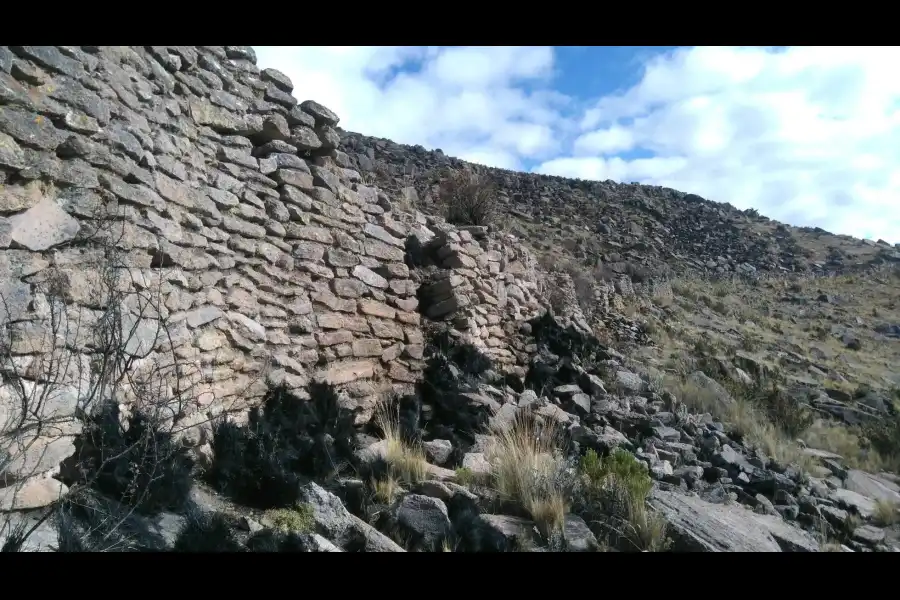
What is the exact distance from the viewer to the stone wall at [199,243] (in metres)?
3.36

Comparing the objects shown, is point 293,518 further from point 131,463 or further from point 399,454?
point 399,454

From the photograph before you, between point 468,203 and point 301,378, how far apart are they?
16.6 ft

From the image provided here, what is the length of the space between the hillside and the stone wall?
0.06ft

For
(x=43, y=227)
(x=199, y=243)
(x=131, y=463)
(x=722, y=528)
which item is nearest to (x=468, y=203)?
(x=199, y=243)

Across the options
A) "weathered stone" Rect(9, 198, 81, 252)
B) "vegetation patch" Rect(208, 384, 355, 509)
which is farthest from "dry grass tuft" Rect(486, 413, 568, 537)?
"weathered stone" Rect(9, 198, 81, 252)

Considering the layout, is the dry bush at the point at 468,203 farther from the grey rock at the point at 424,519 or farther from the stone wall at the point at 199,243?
the grey rock at the point at 424,519

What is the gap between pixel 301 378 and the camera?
17.8 ft

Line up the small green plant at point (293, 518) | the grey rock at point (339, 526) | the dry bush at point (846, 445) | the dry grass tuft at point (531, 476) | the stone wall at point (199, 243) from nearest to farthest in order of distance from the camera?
the stone wall at point (199, 243) → the grey rock at point (339, 526) → the small green plant at point (293, 518) → the dry grass tuft at point (531, 476) → the dry bush at point (846, 445)

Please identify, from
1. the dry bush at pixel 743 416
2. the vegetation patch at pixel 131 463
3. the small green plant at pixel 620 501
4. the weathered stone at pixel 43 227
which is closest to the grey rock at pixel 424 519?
the small green plant at pixel 620 501

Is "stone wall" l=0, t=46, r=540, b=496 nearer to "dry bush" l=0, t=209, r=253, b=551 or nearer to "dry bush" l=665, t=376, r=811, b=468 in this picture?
"dry bush" l=0, t=209, r=253, b=551

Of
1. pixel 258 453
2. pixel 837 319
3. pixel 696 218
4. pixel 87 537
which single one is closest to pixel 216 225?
pixel 258 453

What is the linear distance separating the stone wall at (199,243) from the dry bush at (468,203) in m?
1.88
